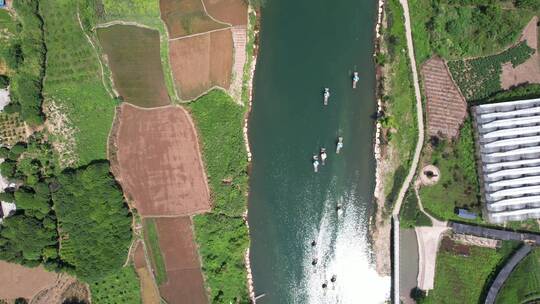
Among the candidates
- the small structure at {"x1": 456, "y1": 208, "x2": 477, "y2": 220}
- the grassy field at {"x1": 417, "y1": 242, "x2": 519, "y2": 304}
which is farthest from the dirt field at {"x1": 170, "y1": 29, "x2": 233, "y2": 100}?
the grassy field at {"x1": 417, "y1": 242, "x2": 519, "y2": 304}

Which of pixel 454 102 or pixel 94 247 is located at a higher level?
pixel 454 102

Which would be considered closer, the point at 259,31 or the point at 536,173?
the point at 536,173

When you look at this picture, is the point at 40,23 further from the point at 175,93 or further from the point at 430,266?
the point at 430,266

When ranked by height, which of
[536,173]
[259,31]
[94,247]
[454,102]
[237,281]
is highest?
[259,31]

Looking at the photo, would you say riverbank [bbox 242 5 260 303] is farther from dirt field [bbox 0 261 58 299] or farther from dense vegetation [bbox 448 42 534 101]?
dirt field [bbox 0 261 58 299]

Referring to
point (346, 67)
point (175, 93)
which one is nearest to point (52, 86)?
point (175, 93)

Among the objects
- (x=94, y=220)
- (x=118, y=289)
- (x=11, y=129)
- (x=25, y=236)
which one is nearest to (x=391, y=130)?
(x=94, y=220)

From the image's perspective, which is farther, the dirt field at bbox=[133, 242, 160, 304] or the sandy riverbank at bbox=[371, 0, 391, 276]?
the sandy riverbank at bbox=[371, 0, 391, 276]
